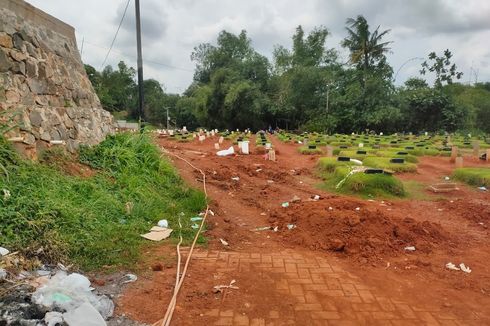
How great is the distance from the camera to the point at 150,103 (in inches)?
2158

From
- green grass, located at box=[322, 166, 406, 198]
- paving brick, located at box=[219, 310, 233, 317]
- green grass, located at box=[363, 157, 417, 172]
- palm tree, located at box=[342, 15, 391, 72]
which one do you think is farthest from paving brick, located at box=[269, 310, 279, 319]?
palm tree, located at box=[342, 15, 391, 72]

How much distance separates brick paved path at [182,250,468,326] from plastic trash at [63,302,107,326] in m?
0.93

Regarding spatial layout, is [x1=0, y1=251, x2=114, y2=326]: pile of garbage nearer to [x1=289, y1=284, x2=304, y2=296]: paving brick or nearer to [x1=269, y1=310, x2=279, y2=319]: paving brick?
[x1=269, y1=310, x2=279, y2=319]: paving brick

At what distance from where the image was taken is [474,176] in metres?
9.76

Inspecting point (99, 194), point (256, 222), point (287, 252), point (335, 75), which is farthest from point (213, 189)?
point (335, 75)

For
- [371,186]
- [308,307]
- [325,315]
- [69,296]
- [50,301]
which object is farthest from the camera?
[371,186]

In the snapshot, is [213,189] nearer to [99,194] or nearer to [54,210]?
[99,194]

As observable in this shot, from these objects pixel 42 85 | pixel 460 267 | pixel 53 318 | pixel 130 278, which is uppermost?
pixel 42 85

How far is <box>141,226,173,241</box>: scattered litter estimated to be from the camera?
5020mm

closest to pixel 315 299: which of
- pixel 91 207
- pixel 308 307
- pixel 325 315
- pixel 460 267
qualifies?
pixel 308 307

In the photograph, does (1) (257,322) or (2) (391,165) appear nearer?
(1) (257,322)

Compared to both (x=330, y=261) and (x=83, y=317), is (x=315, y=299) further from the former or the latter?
(x=83, y=317)

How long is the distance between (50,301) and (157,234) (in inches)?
90.4

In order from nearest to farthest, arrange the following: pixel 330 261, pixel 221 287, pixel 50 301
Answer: pixel 50 301
pixel 221 287
pixel 330 261
